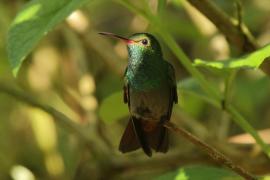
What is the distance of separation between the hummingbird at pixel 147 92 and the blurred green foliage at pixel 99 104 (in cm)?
13

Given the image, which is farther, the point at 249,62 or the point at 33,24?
the point at 33,24

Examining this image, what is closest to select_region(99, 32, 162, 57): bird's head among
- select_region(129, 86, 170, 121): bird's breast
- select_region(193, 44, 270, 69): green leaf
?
select_region(129, 86, 170, 121): bird's breast

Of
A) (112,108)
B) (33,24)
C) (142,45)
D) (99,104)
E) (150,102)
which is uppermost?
(33,24)

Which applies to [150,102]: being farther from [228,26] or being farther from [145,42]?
[228,26]

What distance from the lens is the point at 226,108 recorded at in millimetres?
1938

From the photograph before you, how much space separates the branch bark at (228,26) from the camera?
1.99 meters

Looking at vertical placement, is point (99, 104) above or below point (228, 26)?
below

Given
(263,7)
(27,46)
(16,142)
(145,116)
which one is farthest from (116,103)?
(263,7)

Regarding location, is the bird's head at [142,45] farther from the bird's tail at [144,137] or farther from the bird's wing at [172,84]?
the bird's tail at [144,137]

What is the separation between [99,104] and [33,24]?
5.54 feet

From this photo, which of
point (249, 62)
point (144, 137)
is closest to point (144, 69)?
point (144, 137)

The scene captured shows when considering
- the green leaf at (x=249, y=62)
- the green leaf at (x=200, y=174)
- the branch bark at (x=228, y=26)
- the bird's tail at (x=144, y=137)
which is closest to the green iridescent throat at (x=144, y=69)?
the bird's tail at (x=144, y=137)

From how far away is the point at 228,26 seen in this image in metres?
A: 2.08

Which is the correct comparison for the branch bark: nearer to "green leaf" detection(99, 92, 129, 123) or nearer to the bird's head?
the bird's head
